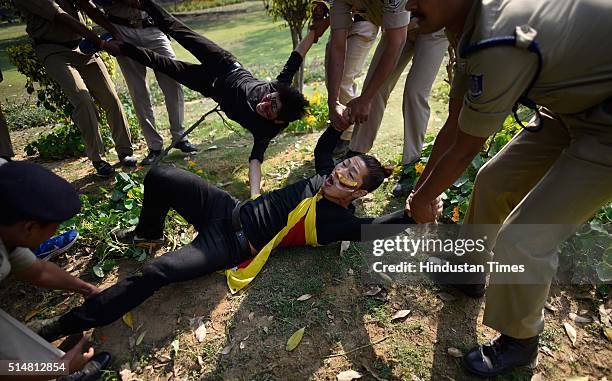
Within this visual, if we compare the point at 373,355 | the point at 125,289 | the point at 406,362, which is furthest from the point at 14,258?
the point at 406,362

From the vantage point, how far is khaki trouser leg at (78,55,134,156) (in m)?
4.41

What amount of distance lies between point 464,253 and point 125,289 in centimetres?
231

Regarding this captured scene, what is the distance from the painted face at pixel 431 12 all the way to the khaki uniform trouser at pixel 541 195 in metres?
0.77

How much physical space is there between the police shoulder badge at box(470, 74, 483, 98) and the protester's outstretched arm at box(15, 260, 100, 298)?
8.14 ft

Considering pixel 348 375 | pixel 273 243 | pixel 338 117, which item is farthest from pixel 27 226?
pixel 338 117

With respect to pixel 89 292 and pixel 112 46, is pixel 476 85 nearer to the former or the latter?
pixel 89 292

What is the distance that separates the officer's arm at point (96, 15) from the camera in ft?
14.1

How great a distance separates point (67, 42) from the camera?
4.18m

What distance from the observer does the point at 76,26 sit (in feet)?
13.3

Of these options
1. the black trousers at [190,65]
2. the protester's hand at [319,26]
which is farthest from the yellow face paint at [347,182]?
the black trousers at [190,65]

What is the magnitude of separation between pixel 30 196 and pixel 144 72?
11.3ft

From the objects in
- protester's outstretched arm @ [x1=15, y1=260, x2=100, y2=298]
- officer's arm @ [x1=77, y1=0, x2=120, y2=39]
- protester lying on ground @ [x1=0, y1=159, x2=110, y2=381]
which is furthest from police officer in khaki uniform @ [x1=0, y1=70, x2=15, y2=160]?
protester lying on ground @ [x1=0, y1=159, x2=110, y2=381]

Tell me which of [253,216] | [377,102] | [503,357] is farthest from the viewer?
[377,102]

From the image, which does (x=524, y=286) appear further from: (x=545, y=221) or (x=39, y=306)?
(x=39, y=306)
